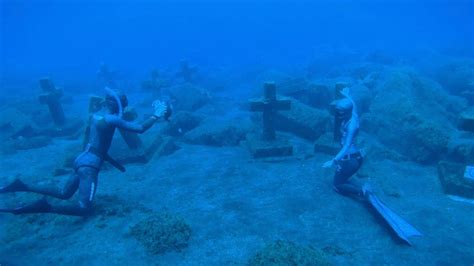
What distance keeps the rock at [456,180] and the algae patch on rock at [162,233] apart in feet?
20.6

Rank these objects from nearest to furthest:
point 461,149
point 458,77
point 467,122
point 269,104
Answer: point 467,122 < point 461,149 < point 269,104 < point 458,77

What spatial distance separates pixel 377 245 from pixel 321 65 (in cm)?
2431

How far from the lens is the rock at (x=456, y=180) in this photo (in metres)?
7.41

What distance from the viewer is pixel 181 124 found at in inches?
528

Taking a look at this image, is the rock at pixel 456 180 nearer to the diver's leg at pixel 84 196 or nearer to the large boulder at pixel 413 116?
the large boulder at pixel 413 116

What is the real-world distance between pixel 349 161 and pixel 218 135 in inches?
217

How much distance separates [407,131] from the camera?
10062 mm

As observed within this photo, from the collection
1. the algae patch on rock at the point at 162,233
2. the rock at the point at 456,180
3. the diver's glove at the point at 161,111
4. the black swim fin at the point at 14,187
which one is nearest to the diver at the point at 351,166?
the rock at the point at 456,180

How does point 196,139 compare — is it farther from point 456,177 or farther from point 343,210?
point 456,177

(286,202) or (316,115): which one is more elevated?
(316,115)

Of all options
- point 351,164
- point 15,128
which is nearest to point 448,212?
point 351,164

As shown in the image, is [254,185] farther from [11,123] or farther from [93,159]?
[11,123]

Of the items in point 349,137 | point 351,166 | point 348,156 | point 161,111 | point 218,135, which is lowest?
point 218,135

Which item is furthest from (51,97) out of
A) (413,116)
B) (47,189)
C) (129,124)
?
(413,116)
